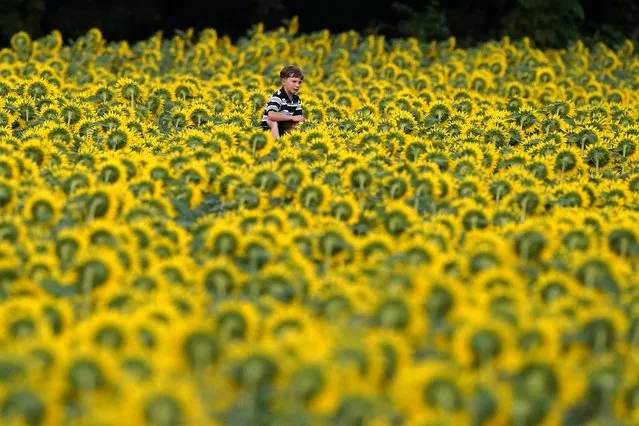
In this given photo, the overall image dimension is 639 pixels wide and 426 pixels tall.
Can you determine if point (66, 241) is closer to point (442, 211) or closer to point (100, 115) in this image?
point (442, 211)

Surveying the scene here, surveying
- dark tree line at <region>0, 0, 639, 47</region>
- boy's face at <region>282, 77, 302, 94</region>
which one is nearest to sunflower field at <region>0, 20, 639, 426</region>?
boy's face at <region>282, 77, 302, 94</region>

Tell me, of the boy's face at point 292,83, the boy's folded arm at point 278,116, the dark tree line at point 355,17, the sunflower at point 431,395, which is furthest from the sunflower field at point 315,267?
the dark tree line at point 355,17

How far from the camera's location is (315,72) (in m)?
15.3

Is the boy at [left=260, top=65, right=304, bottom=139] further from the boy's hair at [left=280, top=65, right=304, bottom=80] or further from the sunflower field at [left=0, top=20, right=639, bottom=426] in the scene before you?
the sunflower field at [left=0, top=20, right=639, bottom=426]

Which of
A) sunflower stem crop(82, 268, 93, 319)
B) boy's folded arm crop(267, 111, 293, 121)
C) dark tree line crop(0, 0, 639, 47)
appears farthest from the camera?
dark tree line crop(0, 0, 639, 47)

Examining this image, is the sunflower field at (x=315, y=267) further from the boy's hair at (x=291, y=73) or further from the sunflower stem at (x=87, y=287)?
the boy's hair at (x=291, y=73)

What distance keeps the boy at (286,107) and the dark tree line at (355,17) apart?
934cm

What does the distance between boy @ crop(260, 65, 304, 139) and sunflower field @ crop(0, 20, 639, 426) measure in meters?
0.21

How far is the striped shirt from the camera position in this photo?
10500mm

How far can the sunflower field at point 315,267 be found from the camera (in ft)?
14.8

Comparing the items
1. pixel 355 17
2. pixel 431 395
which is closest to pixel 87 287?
pixel 431 395

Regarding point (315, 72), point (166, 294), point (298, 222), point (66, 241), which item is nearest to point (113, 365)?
point (166, 294)

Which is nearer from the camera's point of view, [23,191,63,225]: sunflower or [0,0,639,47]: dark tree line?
[23,191,63,225]: sunflower

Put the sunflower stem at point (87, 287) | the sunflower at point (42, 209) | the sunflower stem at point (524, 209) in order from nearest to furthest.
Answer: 1. the sunflower stem at point (87, 287)
2. the sunflower at point (42, 209)
3. the sunflower stem at point (524, 209)
